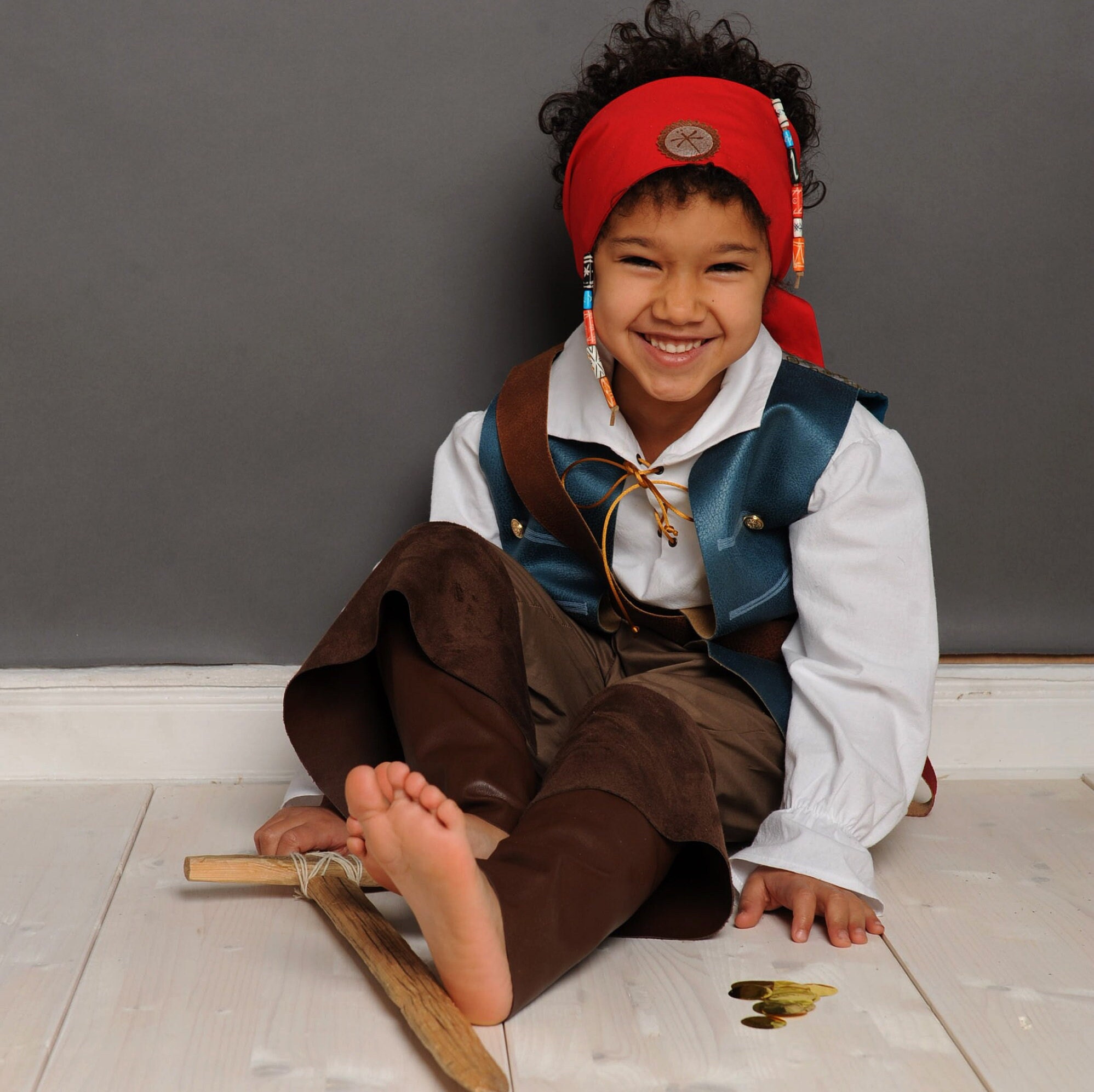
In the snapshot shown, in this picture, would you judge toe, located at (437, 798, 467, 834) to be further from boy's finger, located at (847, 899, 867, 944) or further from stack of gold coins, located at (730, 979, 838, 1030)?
boy's finger, located at (847, 899, 867, 944)

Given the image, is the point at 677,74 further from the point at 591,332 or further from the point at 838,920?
the point at 838,920

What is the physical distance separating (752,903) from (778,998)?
0.42 feet

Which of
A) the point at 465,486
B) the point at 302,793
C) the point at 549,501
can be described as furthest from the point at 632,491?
the point at 302,793

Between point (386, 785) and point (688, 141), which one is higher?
point (688, 141)

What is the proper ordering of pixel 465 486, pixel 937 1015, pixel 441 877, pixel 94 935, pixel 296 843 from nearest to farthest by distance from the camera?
pixel 441 877 → pixel 937 1015 → pixel 94 935 → pixel 296 843 → pixel 465 486

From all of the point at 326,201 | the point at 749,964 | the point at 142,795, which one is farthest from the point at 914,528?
the point at 142,795

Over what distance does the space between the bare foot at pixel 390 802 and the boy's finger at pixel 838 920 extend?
0.26 m

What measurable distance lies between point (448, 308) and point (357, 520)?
0.25 m

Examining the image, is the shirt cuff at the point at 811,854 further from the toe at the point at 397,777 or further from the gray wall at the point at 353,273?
the gray wall at the point at 353,273

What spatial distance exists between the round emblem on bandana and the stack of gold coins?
0.65 meters

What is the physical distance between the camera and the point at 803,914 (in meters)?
0.98

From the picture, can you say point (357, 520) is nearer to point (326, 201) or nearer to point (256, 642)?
point (256, 642)

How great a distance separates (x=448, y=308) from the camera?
4.36 feet

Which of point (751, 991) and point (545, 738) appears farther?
point (545, 738)
